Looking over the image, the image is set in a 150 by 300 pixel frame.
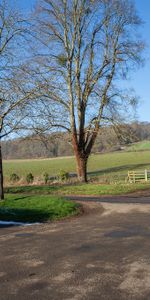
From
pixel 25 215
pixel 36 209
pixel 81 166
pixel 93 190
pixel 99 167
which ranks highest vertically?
pixel 99 167

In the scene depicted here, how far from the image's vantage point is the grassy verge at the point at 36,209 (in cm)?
1449

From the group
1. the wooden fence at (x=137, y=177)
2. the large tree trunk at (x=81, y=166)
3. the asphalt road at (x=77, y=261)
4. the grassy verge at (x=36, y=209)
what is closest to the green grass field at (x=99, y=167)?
the wooden fence at (x=137, y=177)

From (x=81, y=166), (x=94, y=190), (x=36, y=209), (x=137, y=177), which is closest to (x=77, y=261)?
(x=36, y=209)

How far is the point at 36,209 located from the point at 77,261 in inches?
319

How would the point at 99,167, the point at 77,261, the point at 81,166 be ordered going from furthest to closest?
1. the point at 99,167
2. the point at 81,166
3. the point at 77,261

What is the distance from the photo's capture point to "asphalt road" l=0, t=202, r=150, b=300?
6.22m

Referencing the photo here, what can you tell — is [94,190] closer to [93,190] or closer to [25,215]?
[93,190]

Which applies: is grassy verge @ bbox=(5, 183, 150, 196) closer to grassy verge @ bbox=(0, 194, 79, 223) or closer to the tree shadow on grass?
grassy verge @ bbox=(0, 194, 79, 223)

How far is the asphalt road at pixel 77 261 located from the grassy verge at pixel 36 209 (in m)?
1.84

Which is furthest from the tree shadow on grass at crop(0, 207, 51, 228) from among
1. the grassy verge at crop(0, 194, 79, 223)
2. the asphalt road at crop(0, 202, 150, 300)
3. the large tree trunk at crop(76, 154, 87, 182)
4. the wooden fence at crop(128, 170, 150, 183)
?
the wooden fence at crop(128, 170, 150, 183)

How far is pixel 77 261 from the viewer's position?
7.93m

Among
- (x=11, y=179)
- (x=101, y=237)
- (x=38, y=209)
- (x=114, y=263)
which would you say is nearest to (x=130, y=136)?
(x=11, y=179)

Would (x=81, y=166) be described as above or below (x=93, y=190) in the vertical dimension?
above

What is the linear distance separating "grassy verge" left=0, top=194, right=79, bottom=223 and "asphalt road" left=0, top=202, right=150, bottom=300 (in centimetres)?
184
